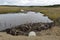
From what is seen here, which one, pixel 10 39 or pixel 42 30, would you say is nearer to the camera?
pixel 10 39

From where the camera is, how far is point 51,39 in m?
10.6

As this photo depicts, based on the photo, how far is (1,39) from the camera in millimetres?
10586

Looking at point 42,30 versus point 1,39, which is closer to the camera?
point 1,39

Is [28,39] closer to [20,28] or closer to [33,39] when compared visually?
[33,39]

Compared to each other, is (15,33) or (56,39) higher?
(56,39)

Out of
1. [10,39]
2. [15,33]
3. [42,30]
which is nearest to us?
[10,39]

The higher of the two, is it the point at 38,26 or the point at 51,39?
the point at 51,39

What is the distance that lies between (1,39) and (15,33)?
367 cm

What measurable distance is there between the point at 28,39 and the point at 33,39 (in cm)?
30

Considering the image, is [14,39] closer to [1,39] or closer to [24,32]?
[1,39]

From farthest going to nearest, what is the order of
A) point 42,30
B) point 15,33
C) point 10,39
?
point 42,30 < point 15,33 < point 10,39

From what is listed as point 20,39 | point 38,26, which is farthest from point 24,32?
point 20,39

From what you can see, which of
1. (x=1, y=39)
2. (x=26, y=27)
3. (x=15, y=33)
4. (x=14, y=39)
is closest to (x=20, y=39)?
(x=14, y=39)

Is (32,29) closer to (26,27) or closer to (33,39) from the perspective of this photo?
(26,27)
